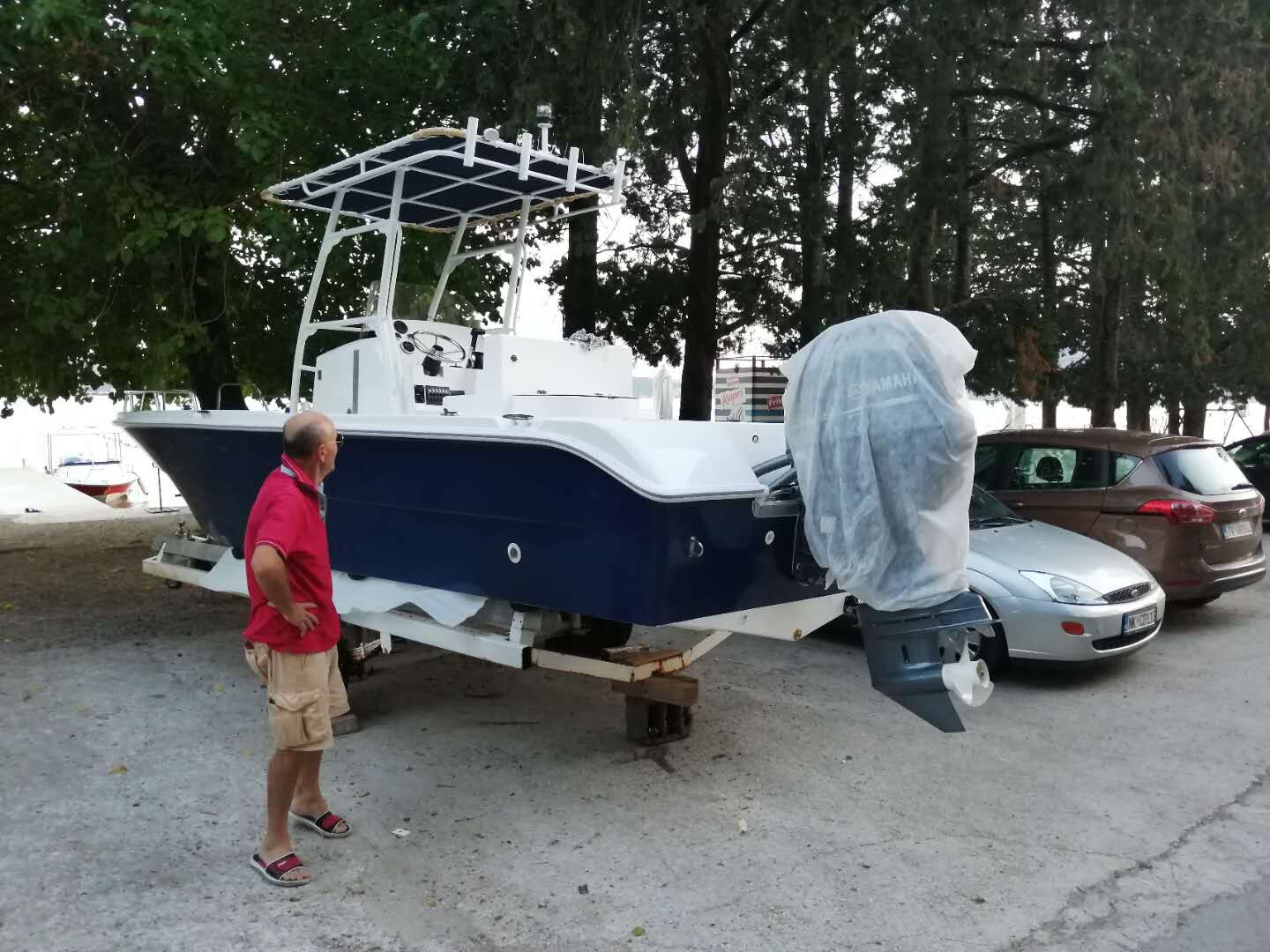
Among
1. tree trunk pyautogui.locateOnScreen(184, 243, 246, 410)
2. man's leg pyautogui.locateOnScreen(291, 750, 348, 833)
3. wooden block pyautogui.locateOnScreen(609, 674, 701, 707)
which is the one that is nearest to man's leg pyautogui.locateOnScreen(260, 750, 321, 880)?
man's leg pyautogui.locateOnScreen(291, 750, 348, 833)

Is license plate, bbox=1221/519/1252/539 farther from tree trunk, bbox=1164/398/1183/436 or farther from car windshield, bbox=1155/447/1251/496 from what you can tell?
tree trunk, bbox=1164/398/1183/436

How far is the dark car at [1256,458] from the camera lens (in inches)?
540

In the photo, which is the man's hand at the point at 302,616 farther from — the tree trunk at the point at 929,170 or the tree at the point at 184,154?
the tree trunk at the point at 929,170

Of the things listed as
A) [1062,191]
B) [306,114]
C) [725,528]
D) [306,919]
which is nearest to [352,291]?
[306,114]

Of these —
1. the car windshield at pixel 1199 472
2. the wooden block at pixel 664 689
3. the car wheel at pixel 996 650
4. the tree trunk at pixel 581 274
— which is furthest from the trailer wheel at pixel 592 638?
the tree trunk at pixel 581 274

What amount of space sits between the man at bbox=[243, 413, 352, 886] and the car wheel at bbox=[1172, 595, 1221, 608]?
6686mm

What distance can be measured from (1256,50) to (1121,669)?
19.9 ft

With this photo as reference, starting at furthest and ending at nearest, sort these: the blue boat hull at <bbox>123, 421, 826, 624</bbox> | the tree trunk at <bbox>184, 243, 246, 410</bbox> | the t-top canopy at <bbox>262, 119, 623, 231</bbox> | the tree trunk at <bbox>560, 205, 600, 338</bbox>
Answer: the tree trunk at <bbox>560, 205, 600, 338</bbox> < the tree trunk at <bbox>184, 243, 246, 410</bbox> < the t-top canopy at <bbox>262, 119, 623, 231</bbox> < the blue boat hull at <bbox>123, 421, 826, 624</bbox>

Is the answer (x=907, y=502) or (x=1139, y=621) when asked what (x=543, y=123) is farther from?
(x=1139, y=621)

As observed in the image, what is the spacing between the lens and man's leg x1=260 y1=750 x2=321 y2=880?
12.5ft

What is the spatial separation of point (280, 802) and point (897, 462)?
8.29 feet

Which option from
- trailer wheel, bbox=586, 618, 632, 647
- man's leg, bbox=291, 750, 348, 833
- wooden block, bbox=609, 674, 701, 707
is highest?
trailer wheel, bbox=586, 618, 632, 647

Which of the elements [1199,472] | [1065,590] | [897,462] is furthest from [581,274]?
[897,462]

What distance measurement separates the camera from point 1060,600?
253 inches
